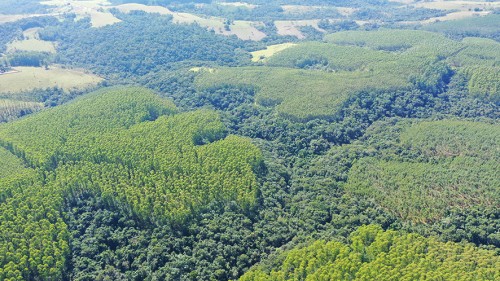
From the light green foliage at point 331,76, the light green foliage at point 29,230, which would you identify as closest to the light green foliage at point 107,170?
the light green foliage at point 29,230

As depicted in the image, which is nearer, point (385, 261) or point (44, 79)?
point (385, 261)

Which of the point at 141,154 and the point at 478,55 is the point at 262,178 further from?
the point at 478,55

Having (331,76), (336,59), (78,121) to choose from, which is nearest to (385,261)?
(78,121)

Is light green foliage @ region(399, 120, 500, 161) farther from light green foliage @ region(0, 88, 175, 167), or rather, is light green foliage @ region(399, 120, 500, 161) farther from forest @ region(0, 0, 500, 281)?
light green foliage @ region(0, 88, 175, 167)

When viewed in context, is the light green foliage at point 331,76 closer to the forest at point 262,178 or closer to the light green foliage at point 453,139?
the forest at point 262,178

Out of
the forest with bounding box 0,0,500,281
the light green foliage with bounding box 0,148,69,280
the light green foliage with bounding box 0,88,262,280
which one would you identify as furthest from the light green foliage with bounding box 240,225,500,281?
the light green foliage with bounding box 0,148,69,280

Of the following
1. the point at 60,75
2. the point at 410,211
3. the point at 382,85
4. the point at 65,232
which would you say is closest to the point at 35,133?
the point at 65,232

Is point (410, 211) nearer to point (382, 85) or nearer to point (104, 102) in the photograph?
point (382, 85)
